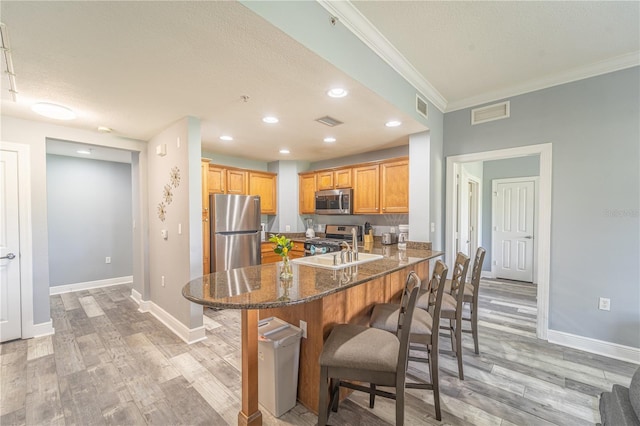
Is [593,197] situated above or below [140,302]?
above

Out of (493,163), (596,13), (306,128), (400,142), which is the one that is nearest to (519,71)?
(596,13)

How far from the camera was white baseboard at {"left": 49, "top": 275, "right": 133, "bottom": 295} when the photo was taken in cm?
→ 470

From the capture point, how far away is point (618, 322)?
8.64 feet

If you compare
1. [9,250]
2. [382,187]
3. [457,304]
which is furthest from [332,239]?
[9,250]

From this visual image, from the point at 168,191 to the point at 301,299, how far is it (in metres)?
2.73

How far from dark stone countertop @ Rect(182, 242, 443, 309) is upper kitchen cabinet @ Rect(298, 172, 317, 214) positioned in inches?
116

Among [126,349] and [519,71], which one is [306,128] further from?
[126,349]

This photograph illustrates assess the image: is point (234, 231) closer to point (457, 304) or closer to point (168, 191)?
point (168, 191)

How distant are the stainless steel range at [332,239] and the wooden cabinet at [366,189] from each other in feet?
1.25

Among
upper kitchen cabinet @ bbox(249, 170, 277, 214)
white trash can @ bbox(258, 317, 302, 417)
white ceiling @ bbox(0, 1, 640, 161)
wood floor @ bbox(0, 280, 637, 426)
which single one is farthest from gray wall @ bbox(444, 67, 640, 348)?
upper kitchen cabinet @ bbox(249, 170, 277, 214)

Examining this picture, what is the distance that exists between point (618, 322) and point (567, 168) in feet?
5.11

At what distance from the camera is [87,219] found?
498 cm

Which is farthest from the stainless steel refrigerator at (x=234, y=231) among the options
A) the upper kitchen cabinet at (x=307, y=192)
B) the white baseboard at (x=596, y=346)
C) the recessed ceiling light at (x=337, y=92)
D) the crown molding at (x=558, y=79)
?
the white baseboard at (x=596, y=346)

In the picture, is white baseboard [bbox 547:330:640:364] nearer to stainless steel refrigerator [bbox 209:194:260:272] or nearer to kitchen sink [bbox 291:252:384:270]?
kitchen sink [bbox 291:252:384:270]
